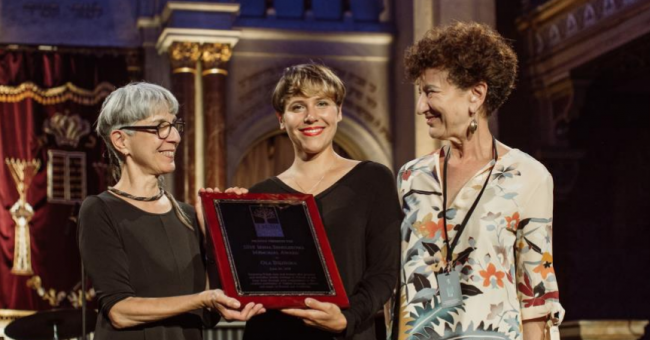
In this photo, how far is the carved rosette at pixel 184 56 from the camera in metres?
11.2

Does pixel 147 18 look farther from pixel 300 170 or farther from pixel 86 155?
pixel 300 170

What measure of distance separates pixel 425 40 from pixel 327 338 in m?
0.87

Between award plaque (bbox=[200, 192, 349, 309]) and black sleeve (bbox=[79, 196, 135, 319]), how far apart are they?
1.20 feet

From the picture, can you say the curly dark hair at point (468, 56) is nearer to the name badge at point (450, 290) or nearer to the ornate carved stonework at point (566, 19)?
the name badge at point (450, 290)

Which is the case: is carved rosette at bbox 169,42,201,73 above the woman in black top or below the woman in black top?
above

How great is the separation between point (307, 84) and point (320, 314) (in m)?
0.72

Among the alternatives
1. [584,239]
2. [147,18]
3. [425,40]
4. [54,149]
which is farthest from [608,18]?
[425,40]

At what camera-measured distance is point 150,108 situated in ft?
10.6

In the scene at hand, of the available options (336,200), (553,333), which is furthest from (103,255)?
(553,333)

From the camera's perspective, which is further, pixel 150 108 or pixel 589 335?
pixel 589 335

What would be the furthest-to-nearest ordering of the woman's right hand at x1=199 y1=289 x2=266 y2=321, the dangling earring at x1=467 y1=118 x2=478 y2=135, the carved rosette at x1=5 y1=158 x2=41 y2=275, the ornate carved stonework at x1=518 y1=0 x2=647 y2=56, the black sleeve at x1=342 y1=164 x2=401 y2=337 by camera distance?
the carved rosette at x1=5 y1=158 x2=41 y2=275 < the ornate carved stonework at x1=518 y1=0 x2=647 y2=56 < the dangling earring at x1=467 y1=118 x2=478 y2=135 < the black sleeve at x1=342 y1=164 x2=401 y2=337 < the woman's right hand at x1=199 y1=289 x2=266 y2=321

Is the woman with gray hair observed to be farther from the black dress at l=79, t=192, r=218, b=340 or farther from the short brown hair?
the short brown hair

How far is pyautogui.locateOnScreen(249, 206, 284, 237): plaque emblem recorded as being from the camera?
2.96 meters

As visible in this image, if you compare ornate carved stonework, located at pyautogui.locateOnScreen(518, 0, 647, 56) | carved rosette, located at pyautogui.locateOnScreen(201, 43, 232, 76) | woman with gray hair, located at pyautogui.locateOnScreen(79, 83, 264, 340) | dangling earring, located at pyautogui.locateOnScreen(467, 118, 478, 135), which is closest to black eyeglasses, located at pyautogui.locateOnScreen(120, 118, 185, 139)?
woman with gray hair, located at pyautogui.locateOnScreen(79, 83, 264, 340)
